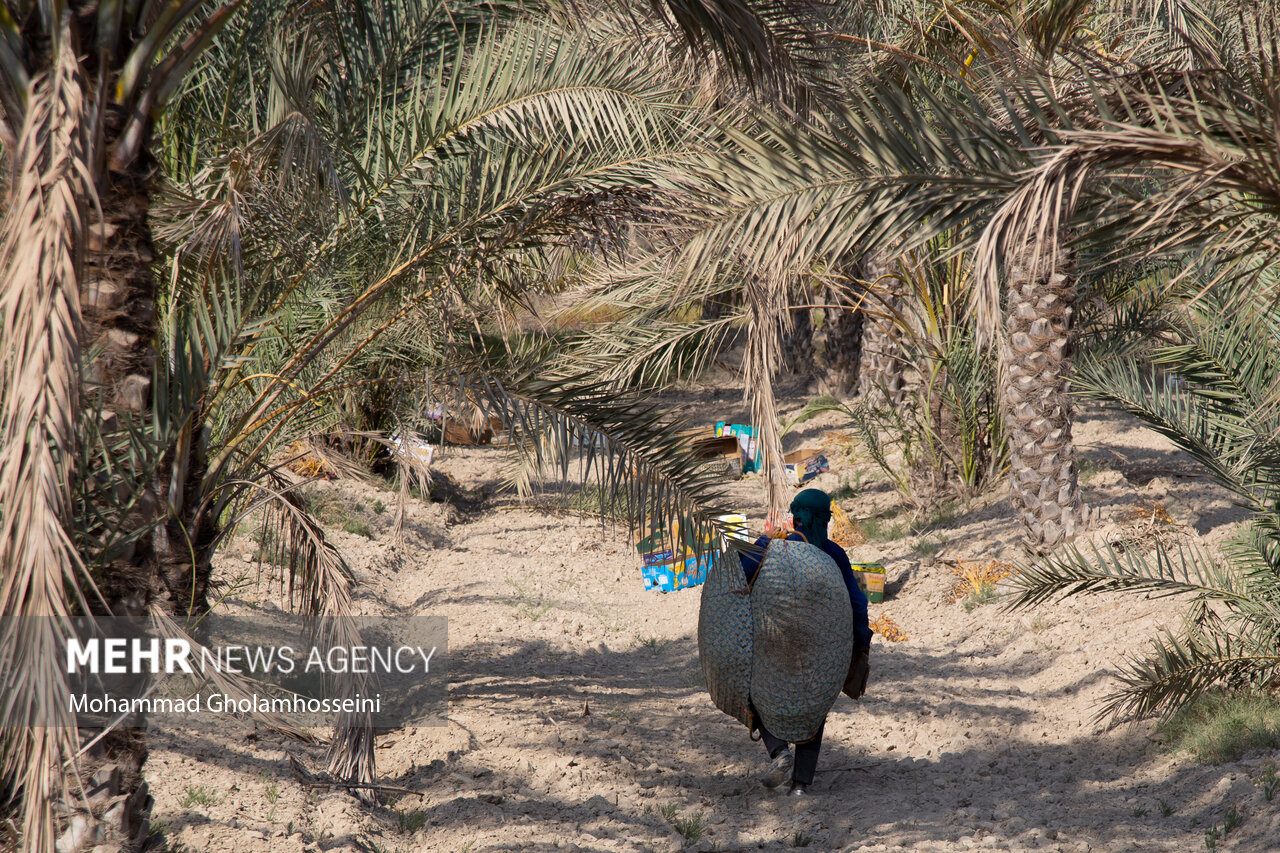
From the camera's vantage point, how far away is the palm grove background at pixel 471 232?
2248mm

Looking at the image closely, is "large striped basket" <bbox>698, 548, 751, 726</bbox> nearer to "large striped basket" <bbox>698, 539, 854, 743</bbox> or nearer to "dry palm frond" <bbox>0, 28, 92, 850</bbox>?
"large striped basket" <bbox>698, 539, 854, 743</bbox>

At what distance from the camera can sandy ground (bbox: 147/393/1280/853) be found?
13.6ft

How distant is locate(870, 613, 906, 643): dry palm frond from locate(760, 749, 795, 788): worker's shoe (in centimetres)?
239

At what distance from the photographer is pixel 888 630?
22.9 feet

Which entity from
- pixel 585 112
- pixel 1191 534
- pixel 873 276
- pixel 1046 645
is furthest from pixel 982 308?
pixel 873 276

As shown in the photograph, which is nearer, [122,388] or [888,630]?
[122,388]

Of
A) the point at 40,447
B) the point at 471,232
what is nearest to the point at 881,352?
the point at 471,232

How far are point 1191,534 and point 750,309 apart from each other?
13.8ft

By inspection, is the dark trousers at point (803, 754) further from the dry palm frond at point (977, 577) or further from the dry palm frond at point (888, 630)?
the dry palm frond at point (977, 577)

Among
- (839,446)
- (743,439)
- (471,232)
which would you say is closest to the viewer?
(471,232)

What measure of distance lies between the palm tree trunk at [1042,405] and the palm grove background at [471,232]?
0.03m

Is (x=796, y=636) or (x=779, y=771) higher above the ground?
(x=796, y=636)

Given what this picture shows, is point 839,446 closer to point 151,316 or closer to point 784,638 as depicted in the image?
point 784,638

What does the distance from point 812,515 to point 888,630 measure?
9.31 feet
